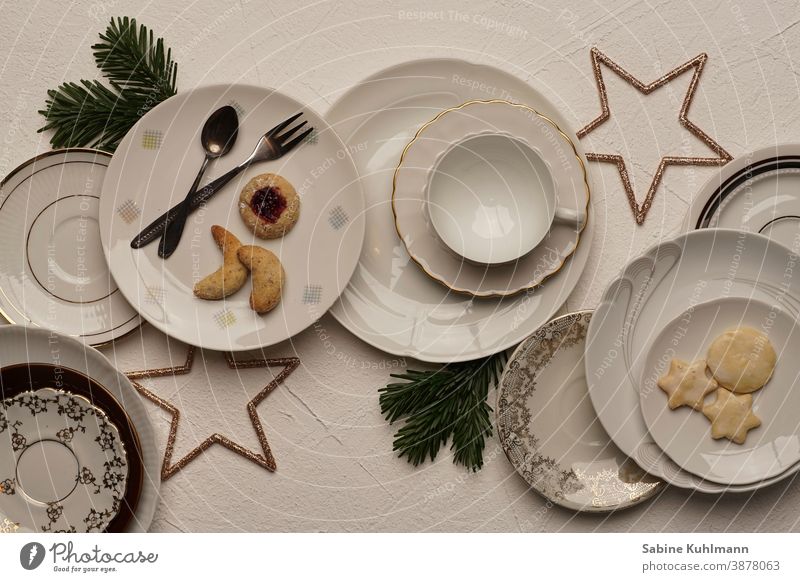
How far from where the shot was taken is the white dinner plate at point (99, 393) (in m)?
0.68

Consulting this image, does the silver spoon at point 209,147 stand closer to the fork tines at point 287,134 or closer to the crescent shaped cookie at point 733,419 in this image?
the fork tines at point 287,134

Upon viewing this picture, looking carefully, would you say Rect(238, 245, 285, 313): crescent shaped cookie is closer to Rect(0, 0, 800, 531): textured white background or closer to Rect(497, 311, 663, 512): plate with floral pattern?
Rect(0, 0, 800, 531): textured white background

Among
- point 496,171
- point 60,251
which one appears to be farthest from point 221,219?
point 496,171

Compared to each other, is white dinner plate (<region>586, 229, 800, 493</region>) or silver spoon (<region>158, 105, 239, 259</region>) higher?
silver spoon (<region>158, 105, 239, 259</region>)

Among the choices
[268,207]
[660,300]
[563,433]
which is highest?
[268,207]

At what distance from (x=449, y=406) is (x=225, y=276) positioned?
231 mm

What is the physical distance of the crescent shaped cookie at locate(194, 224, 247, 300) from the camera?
692 mm

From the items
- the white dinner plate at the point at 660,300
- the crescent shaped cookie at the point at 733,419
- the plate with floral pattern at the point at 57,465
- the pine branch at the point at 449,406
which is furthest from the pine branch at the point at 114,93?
the crescent shaped cookie at the point at 733,419

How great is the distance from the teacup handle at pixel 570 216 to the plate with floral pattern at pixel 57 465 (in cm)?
43

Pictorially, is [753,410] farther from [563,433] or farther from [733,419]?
[563,433]

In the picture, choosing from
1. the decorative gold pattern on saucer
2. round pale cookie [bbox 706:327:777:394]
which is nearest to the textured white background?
the decorative gold pattern on saucer

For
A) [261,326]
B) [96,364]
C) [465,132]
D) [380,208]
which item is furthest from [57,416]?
[465,132]

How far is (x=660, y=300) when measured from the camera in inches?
27.5

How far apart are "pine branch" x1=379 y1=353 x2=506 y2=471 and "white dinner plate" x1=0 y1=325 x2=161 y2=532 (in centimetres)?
21
